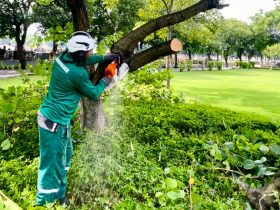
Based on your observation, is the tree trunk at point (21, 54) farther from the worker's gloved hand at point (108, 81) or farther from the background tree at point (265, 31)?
the background tree at point (265, 31)

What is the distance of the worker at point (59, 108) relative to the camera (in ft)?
13.1

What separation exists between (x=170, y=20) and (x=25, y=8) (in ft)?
87.3

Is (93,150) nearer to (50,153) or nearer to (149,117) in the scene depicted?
(50,153)

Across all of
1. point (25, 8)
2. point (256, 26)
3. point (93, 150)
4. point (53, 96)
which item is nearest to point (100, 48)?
point (93, 150)

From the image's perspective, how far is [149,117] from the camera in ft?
24.5

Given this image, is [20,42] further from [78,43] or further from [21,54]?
[78,43]

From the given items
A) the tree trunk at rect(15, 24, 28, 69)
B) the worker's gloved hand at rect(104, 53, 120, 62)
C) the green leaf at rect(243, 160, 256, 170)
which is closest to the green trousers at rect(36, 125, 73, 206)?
the worker's gloved hand at rect(104, 53, 120, 62)

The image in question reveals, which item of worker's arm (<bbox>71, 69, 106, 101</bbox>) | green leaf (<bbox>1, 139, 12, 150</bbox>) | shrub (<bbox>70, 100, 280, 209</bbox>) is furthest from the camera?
green leaf (<bbox>1, 139, 12, 150</bbox>)

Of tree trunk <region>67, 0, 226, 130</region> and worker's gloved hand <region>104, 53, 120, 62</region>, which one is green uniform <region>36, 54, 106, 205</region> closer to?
worker's gloved hand <region>104, 53, 120, 62</region>

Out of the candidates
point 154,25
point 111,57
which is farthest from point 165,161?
point 154,25

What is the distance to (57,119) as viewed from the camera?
4.03m

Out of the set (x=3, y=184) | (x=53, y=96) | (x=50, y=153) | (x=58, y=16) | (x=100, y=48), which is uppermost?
(x=58, y=16)

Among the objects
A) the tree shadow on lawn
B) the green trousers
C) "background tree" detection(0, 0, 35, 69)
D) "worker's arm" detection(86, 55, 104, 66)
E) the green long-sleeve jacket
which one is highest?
"background tree" detection(0, 0, 35, 69)

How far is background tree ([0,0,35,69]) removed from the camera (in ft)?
94.4
